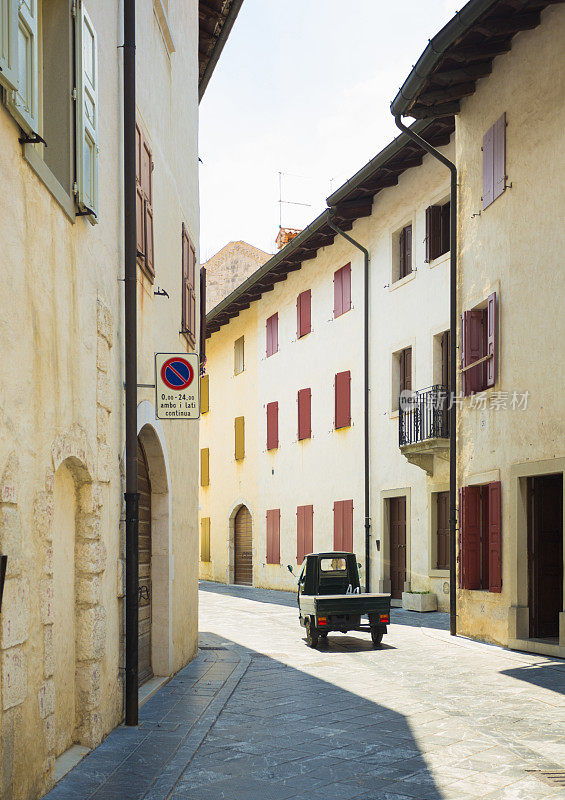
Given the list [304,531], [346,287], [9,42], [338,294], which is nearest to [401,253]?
[346,287]

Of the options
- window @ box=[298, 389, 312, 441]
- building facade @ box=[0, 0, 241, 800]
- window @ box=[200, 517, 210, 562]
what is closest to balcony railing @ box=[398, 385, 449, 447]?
window @ box=[298, 389, 312, 441]

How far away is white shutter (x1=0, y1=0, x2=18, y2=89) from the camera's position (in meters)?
4.96

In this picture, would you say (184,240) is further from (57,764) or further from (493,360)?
(57,764)

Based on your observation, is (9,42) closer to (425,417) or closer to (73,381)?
(73,381)

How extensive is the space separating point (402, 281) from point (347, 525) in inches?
241

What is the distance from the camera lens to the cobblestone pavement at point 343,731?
6273 millimetres

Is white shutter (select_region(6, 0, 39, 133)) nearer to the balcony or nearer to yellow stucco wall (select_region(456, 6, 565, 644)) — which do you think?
yellow stucco wall (select_region(456, 6, 565, 644))

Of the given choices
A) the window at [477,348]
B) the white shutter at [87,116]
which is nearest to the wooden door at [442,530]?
the window at [477,348]

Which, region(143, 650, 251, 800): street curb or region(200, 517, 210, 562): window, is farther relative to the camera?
region(200, 517, 210, 562): window

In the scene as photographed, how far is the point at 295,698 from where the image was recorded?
9.77 meters

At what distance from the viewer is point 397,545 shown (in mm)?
21484

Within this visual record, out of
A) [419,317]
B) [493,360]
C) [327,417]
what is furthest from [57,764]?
[327,417]

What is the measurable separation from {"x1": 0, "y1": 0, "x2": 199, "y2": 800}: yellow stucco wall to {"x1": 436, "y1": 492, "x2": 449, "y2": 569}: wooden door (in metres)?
8.86

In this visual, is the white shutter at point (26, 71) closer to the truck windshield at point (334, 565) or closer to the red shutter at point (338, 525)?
the truck windshield at point (334, 565)
